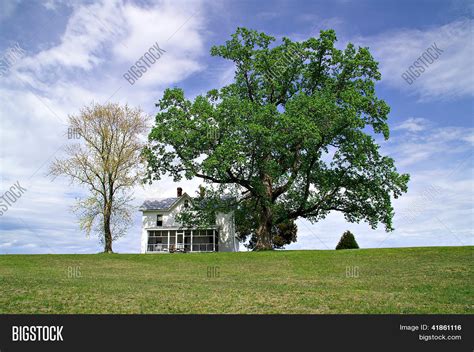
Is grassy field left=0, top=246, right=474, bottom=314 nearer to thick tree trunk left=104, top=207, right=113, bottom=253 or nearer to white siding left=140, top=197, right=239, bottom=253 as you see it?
thick tree trunk left=104, top=207, right=113, bottom=253

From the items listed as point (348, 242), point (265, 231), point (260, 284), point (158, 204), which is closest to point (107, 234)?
point (158, 204)

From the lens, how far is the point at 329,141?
39312mm

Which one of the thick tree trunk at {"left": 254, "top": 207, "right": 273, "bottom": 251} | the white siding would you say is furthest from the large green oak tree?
the white siding

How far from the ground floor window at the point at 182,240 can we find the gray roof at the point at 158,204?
299cm

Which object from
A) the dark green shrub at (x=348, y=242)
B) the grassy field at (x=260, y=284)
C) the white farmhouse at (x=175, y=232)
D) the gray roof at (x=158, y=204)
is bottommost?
the grassy field at (x=260, y=284)

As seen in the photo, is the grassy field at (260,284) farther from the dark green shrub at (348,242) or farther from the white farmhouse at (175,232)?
the white farmhouse at (175,232)

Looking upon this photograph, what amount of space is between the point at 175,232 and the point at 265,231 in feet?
59.0

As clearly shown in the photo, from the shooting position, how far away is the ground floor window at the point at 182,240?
55.2 metres

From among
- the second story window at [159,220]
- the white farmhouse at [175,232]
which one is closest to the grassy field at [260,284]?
the white farmhouse at [175,232]

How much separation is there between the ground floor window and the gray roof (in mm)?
2992

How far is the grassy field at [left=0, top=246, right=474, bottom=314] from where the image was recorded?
14.4m

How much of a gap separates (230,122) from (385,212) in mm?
15657

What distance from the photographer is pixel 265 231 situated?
4138 cm
